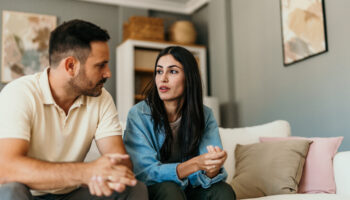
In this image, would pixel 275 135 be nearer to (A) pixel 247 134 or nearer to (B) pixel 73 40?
(A) pixel 247 134

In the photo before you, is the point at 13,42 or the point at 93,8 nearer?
the point at 13,42

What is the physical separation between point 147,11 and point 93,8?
0.69 meters

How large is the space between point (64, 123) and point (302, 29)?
93.0 inches

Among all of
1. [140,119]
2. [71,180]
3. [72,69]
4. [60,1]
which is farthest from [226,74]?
[71,180]

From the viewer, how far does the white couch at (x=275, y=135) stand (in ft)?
5.97

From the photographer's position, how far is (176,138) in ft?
5.75

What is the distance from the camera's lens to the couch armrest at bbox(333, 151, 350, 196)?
1938 millimetres

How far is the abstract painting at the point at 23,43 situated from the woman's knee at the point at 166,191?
10.1ft

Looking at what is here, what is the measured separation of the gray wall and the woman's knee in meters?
1.75

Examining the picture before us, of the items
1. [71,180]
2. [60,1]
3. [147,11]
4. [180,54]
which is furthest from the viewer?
[147,11]

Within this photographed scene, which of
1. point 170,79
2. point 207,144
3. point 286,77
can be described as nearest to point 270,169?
point 207,144

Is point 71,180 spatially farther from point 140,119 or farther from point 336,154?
point 336,154

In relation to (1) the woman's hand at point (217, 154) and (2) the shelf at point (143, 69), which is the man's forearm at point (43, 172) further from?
(2) the shelf at point (143, 69)

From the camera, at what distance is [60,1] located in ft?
14.2
